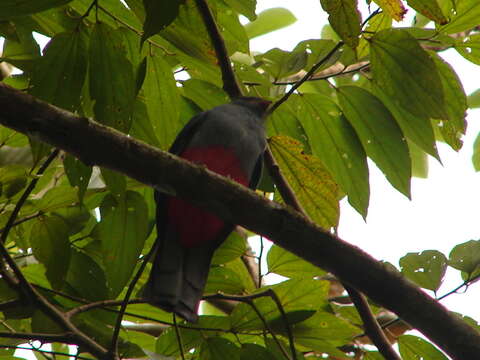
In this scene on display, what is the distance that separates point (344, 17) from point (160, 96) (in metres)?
0.88

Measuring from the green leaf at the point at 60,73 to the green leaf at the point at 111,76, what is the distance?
2.3 inches

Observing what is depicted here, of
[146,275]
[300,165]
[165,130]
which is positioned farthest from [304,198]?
[146,275]

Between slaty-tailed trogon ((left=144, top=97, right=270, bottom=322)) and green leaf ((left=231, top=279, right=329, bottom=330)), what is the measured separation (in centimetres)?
20

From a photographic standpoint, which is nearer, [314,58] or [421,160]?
[314,58]

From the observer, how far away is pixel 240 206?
1.95 meters

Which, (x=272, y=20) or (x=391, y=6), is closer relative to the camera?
(x=391, y=6)

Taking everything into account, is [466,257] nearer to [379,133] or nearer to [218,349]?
[379,133]

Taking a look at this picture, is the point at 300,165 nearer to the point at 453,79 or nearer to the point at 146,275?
the point at 453,79

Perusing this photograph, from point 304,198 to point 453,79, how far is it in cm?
77

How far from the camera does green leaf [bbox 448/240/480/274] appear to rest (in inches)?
94.7

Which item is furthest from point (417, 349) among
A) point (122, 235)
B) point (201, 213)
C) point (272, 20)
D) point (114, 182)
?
point (272, 20)

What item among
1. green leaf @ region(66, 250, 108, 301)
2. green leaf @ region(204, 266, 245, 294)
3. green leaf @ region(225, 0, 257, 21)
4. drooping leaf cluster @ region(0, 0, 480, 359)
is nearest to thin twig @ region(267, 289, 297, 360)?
drooping leaf cluster @ region(0, 0, 480, 359)

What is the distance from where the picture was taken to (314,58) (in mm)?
2773

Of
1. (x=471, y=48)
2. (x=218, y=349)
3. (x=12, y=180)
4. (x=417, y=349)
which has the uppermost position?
(x=471, y=48)
